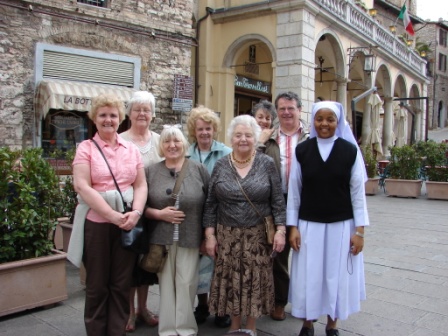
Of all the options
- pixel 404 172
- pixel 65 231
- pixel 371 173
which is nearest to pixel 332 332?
pixel 65 231

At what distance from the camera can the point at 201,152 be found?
3920mm

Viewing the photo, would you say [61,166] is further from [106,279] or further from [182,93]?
[182,93]

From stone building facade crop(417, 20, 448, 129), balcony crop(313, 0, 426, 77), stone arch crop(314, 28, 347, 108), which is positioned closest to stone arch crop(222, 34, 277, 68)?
stone arch crop(314, 28, 347, 108)

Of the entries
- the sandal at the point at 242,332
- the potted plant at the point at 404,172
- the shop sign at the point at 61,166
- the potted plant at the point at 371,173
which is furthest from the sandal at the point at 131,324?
the potted plant at the point at 371,173

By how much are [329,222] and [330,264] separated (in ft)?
1.08

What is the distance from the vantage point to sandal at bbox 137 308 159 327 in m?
3.83

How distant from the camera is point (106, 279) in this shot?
3.26 m

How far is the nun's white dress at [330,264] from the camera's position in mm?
3391

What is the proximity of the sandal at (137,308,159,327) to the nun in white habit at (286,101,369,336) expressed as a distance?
1.22 m

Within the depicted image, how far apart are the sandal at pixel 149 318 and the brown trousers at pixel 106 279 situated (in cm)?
51

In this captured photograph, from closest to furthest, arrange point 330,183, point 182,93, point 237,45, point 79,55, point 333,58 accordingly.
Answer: point 330,183, point 79,55, point 182,93, point 237,45, point 333,58

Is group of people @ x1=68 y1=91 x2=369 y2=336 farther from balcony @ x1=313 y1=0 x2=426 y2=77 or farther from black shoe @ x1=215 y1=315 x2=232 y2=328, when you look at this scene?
balcony @ x1=313 y1=0 x2=426 y2=77

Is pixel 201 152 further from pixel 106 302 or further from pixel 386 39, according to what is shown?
pixel 386 39

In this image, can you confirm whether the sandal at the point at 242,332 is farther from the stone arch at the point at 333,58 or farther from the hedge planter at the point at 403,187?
the stone arch at the point at 333,58
